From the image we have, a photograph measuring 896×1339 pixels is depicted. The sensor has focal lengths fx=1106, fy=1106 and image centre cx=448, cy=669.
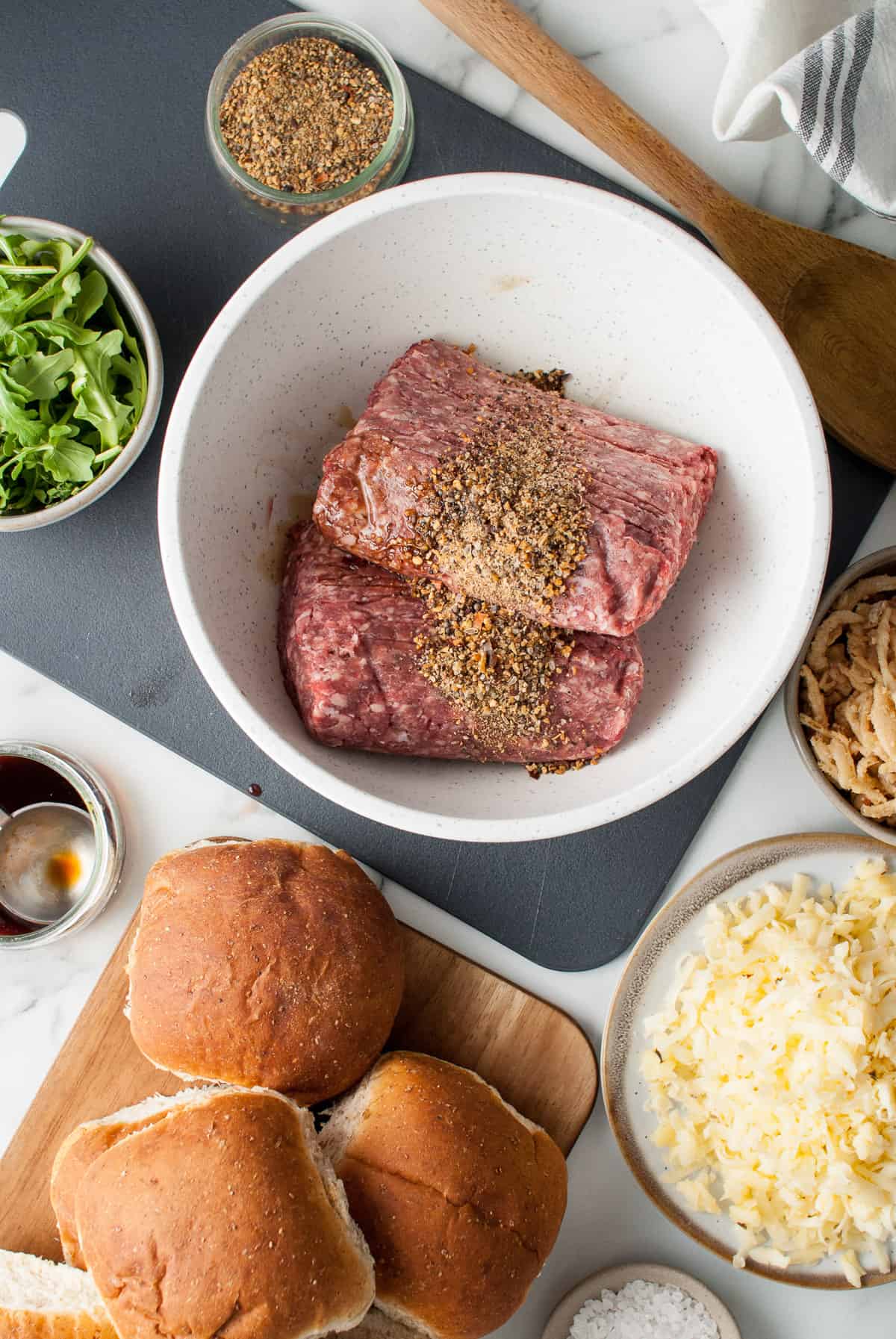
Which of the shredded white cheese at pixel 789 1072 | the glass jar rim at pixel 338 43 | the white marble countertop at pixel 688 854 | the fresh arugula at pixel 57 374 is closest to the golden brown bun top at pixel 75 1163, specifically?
the white marble countertop at pixel 688 854

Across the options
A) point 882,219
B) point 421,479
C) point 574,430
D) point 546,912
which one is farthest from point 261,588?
point 882,219

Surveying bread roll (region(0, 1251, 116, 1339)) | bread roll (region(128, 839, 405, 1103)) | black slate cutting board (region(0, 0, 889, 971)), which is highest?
black slate cutting board (region(0, 0, 889, 971))

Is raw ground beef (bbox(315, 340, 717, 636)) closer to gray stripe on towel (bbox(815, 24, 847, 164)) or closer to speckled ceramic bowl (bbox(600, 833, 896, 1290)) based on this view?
gray stripe on towel (bbox(815, 24, 847, 164))

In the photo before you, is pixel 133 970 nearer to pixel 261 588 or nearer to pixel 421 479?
pixel 261 588

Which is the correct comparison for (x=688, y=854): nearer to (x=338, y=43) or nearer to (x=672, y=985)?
(x=672, y=985)

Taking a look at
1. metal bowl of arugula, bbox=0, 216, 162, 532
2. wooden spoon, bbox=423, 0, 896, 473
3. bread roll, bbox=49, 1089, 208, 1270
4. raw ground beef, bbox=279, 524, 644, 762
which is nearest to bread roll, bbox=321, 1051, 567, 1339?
bread roll, bbox=49, 1089, 208, 1270

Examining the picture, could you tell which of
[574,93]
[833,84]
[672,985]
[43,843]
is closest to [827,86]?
[833,84]
